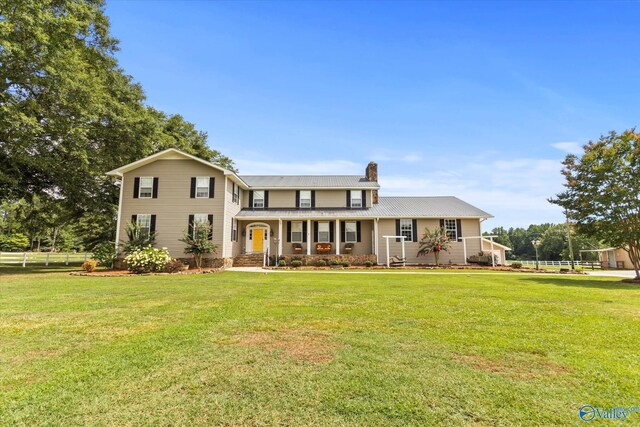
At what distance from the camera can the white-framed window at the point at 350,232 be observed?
22.2 m

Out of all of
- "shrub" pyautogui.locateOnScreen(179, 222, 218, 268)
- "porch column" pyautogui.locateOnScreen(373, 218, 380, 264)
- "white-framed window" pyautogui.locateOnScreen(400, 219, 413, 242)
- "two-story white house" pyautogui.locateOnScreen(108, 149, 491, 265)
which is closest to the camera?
"shrub" pyautogui.locateOnScreen(179, 222, 218, 268)

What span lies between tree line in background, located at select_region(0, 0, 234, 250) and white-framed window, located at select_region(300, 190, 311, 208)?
10408 millimetres

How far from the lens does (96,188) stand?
64.0 feet

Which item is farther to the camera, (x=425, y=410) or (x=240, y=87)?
(x=240, y=87)

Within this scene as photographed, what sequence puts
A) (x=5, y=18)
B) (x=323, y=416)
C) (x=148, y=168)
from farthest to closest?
(x=148, y=168), (x=5, y=18), (x=323, y=416)

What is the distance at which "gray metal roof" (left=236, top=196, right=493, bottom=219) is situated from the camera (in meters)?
21.4

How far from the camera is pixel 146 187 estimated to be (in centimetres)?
1912

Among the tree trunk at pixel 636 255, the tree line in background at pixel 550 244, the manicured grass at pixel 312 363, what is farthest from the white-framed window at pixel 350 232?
the tree line in background at pixel 550 244

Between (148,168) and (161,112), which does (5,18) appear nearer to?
(148,168)

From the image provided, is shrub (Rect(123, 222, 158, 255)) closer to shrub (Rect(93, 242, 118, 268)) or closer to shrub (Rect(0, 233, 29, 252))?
shrub (Rect(93, 242, 118, 268))

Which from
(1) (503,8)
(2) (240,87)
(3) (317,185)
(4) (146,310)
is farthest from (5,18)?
(1) (503,8)

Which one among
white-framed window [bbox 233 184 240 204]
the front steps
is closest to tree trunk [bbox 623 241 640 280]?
the front steps

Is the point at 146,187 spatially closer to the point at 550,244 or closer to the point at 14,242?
the point at 14,242

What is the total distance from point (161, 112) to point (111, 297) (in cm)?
2111
